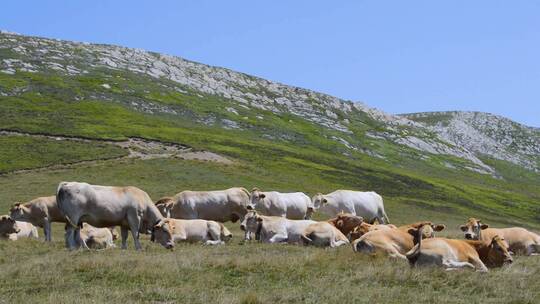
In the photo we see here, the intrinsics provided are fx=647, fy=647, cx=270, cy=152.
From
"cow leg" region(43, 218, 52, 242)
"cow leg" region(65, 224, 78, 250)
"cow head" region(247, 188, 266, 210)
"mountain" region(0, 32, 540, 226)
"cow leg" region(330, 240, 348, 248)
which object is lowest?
"cow leg" region(43, 218, 52, 242)

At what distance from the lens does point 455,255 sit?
14.8m

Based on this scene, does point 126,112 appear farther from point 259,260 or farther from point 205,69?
point 259,260

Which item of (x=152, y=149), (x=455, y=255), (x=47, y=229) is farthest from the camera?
(x=152, y=149)

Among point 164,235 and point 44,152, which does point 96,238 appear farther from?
point 44,152

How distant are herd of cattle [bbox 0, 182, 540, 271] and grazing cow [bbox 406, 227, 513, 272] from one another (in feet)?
0.07

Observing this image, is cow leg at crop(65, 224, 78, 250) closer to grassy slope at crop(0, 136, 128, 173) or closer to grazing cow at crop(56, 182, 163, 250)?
grazing cow at crop(56, 182, 163, 250)

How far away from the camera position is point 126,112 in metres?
113

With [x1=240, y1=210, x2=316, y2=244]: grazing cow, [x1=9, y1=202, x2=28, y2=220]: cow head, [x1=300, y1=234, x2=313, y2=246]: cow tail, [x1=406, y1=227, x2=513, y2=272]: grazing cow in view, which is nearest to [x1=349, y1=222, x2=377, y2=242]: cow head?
[x1=300, y1=234, x2=313, y2=246]: cow tail

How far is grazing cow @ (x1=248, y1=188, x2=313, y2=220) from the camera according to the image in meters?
29.5

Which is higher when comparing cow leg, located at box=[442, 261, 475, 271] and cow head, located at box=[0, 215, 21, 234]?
cow leg, located at box=[442, 261, 475, 271]

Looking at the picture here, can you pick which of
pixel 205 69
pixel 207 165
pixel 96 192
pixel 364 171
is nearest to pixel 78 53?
pixel 205 69

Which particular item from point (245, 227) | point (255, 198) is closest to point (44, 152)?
point (255, 198)

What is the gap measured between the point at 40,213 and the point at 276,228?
34.0 feet

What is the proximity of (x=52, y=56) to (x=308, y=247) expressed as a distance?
142892mm
